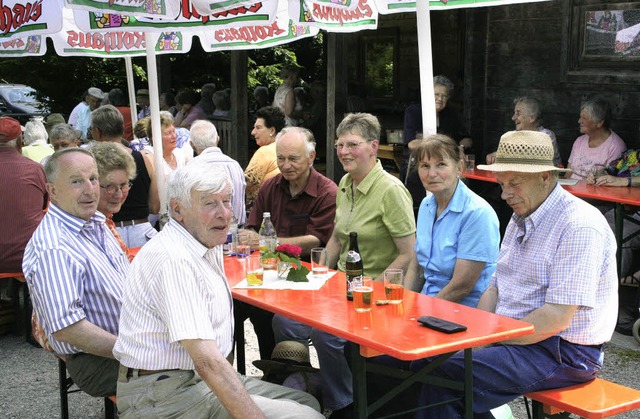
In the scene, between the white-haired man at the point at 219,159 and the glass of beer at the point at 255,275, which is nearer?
the glass of beer at the point at 255,275

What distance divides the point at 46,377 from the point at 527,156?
353cm

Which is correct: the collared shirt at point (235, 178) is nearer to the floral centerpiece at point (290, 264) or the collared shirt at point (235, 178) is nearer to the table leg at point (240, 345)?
the table leg at point (240, 345)

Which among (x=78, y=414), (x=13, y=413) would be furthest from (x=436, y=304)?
(x=13, y=413)

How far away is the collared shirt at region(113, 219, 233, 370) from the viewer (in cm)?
312

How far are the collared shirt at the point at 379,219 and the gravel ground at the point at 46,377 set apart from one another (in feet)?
3.59

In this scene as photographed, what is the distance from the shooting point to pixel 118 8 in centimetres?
568

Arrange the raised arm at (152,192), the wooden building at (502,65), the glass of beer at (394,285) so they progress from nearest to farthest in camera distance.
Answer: the glass of beer at (394,285) → the raised arm at (152,192) → the wooden building at (502,65)

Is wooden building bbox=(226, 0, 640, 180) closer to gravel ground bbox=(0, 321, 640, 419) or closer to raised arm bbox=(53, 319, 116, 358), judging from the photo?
gravel ground bbox=(0, 321, 640, 419)

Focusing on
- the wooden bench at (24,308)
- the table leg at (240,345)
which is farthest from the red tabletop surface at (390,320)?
the wooden bench at (24,308)

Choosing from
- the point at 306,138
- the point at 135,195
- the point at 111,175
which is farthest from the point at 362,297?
the point at 135,195

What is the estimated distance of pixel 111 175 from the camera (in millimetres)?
4602

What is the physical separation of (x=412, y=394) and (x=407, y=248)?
1.03m

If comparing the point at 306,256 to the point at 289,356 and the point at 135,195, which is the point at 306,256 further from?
the point at 135,195

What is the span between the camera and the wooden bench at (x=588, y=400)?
3.51 m
